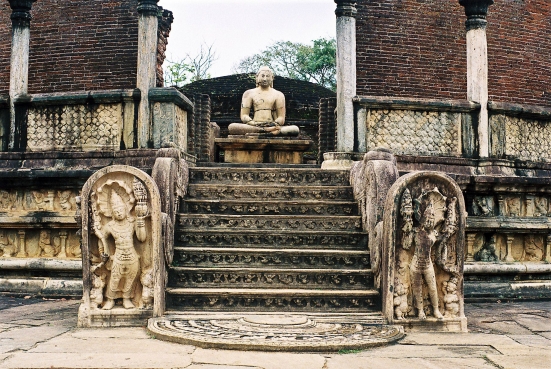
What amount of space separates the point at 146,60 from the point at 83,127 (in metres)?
1.18

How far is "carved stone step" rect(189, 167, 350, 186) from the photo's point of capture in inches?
303

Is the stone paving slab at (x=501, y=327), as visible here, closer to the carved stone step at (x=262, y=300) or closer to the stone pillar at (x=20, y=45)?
the carved stone step at (x=262, y=300)

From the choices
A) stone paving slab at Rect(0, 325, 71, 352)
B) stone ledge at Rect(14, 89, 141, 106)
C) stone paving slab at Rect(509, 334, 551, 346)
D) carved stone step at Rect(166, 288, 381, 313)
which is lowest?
stone paving slab at Rect(509, 334, 551, 346)

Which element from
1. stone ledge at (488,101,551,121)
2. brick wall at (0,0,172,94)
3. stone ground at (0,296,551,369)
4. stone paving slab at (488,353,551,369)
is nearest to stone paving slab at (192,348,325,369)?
stone ground at (0,296,551,369)

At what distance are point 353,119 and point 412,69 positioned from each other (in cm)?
414

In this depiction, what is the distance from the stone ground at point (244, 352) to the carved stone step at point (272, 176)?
241cm

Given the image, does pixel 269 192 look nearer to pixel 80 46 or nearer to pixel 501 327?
pixel 501 327

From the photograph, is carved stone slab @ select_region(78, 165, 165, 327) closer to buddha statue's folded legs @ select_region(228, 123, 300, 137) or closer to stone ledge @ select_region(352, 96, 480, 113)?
stone ledge @ select_region(352, 96, 480, 113)

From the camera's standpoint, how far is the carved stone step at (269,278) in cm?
611

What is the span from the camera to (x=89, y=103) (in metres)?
8.25

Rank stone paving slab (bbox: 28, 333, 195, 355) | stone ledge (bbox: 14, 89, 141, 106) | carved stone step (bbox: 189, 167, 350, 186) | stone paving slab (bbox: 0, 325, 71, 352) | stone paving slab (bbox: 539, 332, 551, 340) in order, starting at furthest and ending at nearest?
stone ledge (bbox: 14, 89, 141, 106), carved stone step (bbox: 189, 167, 350, 186), stone paving slab (bbox: 539, 332, 551, 340), stone paving slab (bbox: 0, 325, 71, 352), stone paving slab (bbox: 28, 333, 195, 355)

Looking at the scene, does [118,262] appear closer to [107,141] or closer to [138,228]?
[138,228]

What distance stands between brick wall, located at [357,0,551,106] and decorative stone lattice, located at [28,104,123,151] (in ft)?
17.2

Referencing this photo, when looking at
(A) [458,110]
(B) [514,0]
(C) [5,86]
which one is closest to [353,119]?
(A) [458,110]
